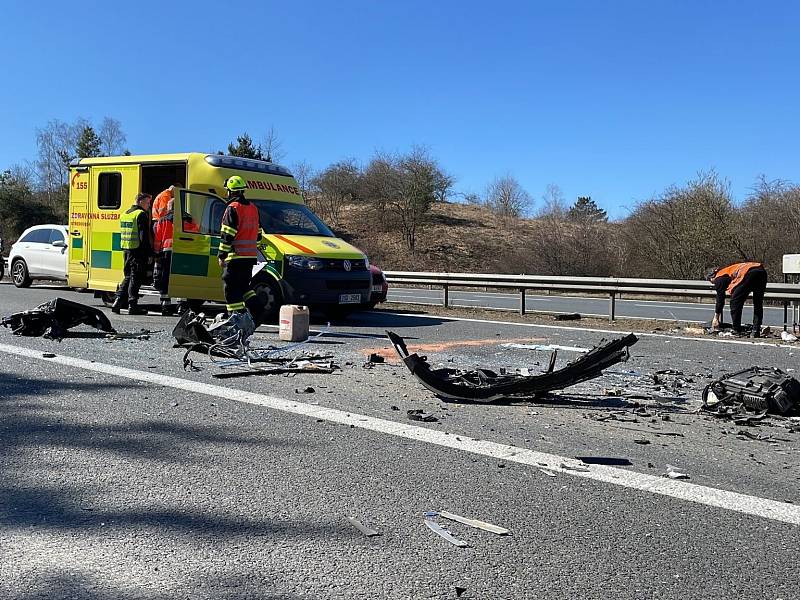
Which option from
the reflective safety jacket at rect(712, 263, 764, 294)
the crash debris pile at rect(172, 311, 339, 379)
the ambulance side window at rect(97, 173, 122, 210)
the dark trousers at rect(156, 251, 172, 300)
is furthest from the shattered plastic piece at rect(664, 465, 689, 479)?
the ambulance side window at rect(97, 173, 122, 210)

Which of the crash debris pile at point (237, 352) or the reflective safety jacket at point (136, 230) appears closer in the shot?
the crash debris pile at point (237, 352)

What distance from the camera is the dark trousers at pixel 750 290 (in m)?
11.2

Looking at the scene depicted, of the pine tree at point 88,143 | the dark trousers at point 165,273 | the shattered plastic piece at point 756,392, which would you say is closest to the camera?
the shattered plastic piece at point 756,392

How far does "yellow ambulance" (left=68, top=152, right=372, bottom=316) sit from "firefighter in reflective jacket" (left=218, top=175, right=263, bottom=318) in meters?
1.64

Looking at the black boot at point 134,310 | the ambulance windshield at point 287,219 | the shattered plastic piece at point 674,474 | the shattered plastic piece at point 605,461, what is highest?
the ambulance windshield at point 287,219

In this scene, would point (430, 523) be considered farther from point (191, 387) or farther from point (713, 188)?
point (713, 188)

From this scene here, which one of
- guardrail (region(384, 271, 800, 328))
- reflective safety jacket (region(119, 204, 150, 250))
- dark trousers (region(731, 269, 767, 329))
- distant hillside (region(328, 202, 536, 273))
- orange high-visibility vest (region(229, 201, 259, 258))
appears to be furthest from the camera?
distant hillside (region(328, 202, 536, 273))

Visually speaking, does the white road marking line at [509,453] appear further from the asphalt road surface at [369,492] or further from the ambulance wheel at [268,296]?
the ambulance wheel at [268,296]

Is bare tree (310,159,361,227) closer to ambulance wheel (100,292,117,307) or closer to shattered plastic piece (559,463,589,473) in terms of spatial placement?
ambulance wheel (100,292,117,307)

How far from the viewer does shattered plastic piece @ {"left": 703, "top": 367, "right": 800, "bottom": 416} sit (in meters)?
5.31

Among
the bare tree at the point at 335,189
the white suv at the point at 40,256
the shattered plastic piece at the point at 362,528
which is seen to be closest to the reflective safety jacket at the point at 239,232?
the shattered plastic piece at the point at 362,528

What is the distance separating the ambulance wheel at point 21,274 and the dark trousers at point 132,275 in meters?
8.60

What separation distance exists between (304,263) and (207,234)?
5.16 feet

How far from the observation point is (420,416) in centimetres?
518
